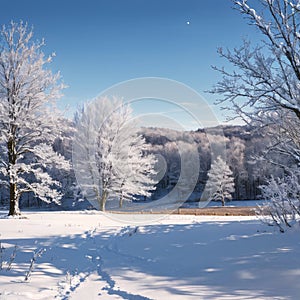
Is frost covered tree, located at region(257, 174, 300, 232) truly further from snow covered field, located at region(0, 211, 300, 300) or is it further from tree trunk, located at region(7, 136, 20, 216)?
tree trunk, located at region(7, 136, 20, 216)

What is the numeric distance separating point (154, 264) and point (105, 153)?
13.2m

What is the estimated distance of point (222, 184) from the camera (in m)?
40.7

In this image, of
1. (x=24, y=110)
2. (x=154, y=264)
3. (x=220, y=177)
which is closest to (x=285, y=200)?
(x=154, y=264)

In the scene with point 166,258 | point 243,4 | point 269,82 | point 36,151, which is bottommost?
point 166,258

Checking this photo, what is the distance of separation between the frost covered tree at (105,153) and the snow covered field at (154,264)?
937cm

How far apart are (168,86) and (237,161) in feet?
145

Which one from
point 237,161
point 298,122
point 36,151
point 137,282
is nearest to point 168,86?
point 36,151

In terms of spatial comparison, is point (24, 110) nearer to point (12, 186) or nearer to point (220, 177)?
point (12, 186)

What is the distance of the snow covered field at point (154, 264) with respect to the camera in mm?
4336

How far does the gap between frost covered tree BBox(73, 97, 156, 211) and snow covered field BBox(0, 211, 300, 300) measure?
9.37 metres

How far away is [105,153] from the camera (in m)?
18.7

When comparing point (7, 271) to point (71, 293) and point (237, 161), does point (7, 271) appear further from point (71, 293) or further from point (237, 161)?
point (237, 161)

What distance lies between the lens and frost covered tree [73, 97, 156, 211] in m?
18.7

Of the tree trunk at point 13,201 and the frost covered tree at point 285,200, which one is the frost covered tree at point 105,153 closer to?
the tree trunk at point 13,201
